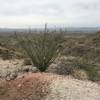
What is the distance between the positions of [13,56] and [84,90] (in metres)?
15.0

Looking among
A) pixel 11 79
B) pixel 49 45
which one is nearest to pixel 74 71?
pixel 49 45

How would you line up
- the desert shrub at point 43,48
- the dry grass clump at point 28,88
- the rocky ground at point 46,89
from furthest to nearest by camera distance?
the desert shrub at point 43,48 < the dry grass clump at point 28,88 < the rocky ground at point 46,89

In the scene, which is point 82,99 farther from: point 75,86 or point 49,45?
point 49,45

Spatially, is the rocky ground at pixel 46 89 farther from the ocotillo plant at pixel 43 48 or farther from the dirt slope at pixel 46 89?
the ocotillo plant at pixel 43 48

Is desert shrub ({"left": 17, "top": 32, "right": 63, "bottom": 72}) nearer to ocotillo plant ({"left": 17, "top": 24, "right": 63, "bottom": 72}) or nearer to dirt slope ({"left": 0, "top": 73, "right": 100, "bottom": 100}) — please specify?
ocotillo plant ({"left": 17, "top": 24, "right": 63, "bottom": 72})

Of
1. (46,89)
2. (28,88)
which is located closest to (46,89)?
(46,89)

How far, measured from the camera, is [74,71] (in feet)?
44.1

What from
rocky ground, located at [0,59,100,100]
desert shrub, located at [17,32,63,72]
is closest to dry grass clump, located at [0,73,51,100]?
rocky ground, located at [0,59,100,100]

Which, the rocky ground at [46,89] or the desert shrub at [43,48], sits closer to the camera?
the rocky ground at [46,89]

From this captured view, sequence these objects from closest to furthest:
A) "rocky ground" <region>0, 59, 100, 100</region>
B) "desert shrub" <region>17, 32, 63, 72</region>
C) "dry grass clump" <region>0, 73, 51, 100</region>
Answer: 1. "rocky ground" <region>0, 59, 100, 100</region>
2. "dry grass clump" <region>0, 73, 51, 100</region>
3. "desert shrub" <region>17, 32, 63, 72</region>

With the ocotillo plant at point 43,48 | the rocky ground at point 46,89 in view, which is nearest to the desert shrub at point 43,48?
the ocotillo plant at point 43,48

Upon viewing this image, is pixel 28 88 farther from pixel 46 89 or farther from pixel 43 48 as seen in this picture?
pixel 43 48

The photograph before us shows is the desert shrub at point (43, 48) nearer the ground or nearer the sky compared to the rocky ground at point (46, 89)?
nearer the sky

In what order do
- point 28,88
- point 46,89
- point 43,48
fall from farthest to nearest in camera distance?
point 43,48 → point 28,88 → point 46,89
